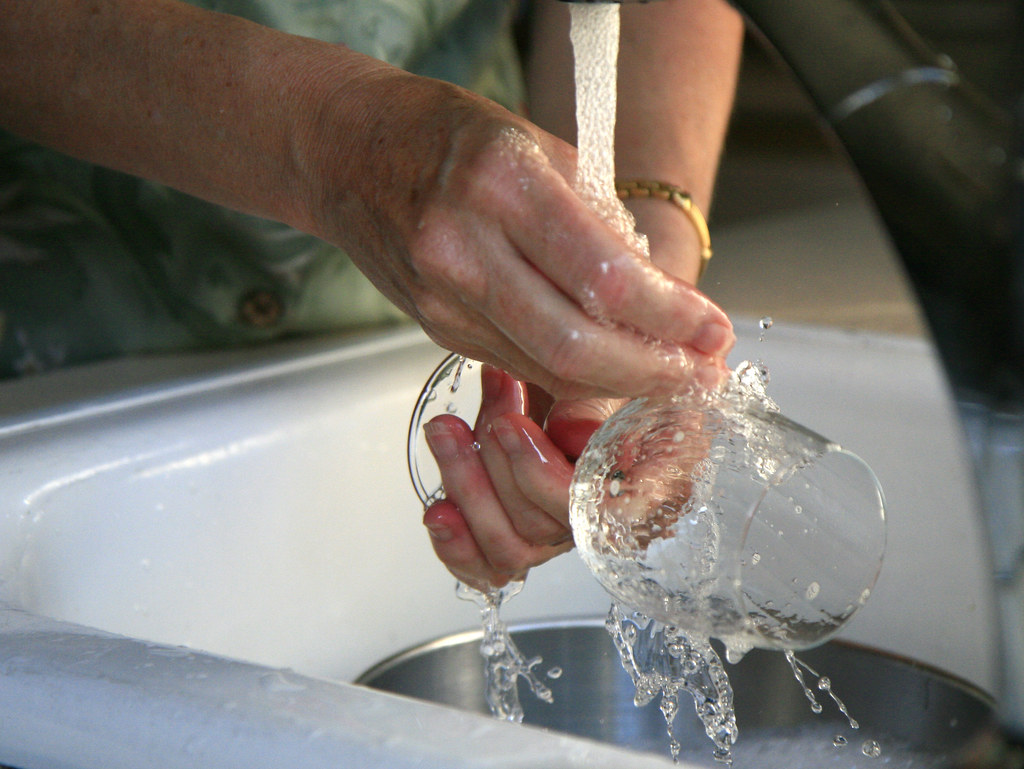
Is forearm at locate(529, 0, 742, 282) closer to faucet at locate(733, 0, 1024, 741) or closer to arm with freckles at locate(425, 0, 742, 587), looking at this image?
arm with freckles at locate(425, 0, 742, 587)

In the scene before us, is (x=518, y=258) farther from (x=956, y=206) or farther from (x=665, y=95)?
(x=665, y=95)

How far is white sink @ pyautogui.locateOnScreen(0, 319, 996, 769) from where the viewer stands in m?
0.26

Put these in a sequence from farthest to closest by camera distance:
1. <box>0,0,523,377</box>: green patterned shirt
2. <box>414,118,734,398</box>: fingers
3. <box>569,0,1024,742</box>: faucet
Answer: <box>0,0,523,377</box>: green patterned shirt
<box>414,118,734,398</box>: fingers
<box>569,0,1024,742</box>: faucet

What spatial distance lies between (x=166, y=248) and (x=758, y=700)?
0.38m

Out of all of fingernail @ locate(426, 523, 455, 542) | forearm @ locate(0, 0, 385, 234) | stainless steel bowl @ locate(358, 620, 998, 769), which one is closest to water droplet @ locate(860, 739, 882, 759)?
stainless steel bowl @ locate(358, 620, 998, 769)

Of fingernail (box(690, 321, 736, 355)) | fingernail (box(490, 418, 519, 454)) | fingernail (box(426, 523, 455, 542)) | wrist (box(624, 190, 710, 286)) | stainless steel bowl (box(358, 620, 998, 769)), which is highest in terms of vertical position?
fingernail (box(690, 321, 736, 355))

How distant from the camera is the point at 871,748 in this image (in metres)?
0.48

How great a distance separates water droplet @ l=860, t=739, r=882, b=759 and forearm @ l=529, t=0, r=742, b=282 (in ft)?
0.76

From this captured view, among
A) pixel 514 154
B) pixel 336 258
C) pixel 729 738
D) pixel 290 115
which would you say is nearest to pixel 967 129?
pixel 514 154

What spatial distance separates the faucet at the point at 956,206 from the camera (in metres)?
0.16

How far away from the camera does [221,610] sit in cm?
49

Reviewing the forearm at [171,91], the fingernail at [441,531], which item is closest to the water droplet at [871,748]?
the fingernail at [441,531]

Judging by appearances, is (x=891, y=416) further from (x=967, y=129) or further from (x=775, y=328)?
(x=967, y=129)

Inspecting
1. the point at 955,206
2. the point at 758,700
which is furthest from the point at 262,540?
the point at 955,206
